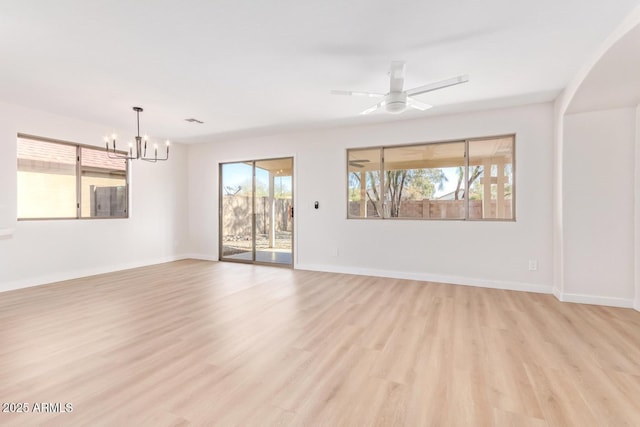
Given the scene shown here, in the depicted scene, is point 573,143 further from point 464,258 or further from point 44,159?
point 44,159

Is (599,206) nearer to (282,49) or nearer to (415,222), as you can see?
(415,222)

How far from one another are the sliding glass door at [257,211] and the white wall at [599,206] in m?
4.43

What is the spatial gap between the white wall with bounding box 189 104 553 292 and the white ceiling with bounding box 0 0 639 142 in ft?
2.00

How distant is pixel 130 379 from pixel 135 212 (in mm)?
4832

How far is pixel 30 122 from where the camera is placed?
4.52m

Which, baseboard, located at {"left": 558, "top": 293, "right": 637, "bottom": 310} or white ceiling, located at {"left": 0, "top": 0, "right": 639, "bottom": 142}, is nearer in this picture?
white ceiling, located at {"left": 0, "top": 0, "right": 639, "bottom": 142}

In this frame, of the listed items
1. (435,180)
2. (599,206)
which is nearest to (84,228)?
(435,180)

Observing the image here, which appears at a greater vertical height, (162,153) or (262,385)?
(162,153)

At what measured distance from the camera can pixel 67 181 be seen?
16.5 feet

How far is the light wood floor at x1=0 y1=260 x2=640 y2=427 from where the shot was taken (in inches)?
68.4

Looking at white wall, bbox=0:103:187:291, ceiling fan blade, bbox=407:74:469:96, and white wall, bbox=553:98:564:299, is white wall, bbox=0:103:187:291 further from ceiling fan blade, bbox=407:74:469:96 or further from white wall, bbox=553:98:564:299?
white wall, bbox=553:98:564:299

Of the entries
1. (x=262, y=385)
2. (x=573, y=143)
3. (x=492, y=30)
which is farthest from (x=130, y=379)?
(x=573, y=143)

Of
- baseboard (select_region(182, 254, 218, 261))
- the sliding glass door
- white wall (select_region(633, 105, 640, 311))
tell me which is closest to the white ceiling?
white wall (select_region(633, 105, 640, 311))

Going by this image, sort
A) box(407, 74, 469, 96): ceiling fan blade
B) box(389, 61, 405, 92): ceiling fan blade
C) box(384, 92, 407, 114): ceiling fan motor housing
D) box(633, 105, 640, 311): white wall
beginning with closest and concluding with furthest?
box(407, 74, 469, 96): ceiling fan blade → box(389, 61, 405, 92): ceiling fan blade → box(384, 92, 407, 114): ceiling fan motor housing → box(633, 105, 640, 311): white wall
